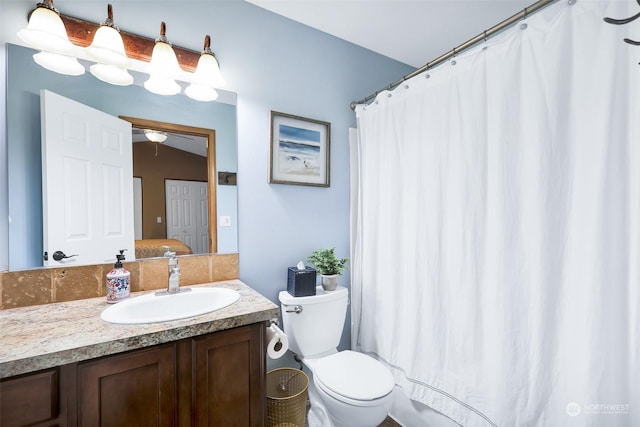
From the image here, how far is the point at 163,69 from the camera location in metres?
1.33

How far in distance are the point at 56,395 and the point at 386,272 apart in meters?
1.49

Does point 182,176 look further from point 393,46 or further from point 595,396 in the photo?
point 595,396

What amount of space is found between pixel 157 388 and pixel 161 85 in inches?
52.2

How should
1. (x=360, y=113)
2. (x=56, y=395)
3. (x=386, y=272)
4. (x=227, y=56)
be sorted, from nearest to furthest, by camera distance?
(x=56, y=395), (x=227, y=56), (x=386, y=272), (x=360, y=113)

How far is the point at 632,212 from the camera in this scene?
847 millimetres

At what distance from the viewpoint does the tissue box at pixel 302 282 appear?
5.17ft

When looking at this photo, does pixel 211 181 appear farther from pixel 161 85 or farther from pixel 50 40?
pixel 50 40

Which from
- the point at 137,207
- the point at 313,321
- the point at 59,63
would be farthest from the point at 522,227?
the point at 59,63

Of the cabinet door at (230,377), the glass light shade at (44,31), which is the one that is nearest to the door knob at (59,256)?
the cabinet door at (230,377)

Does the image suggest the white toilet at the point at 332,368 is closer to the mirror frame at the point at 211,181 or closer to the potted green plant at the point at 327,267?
the potted green plant at the point at 327,267

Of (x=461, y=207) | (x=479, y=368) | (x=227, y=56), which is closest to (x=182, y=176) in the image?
(x=227, y=56)

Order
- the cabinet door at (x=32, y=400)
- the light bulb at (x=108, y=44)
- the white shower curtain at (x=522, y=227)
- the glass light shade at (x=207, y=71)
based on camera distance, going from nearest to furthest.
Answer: the cabinet door at (x=32, y=400) → the white shower curtain at (x=522, y=227) → the light bulb at (x=108, y=44) → the glass light shade at (x=207, y=71)

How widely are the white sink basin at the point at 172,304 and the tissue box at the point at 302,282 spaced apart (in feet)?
1.27

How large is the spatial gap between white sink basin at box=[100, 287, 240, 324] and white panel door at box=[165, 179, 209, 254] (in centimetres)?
27
